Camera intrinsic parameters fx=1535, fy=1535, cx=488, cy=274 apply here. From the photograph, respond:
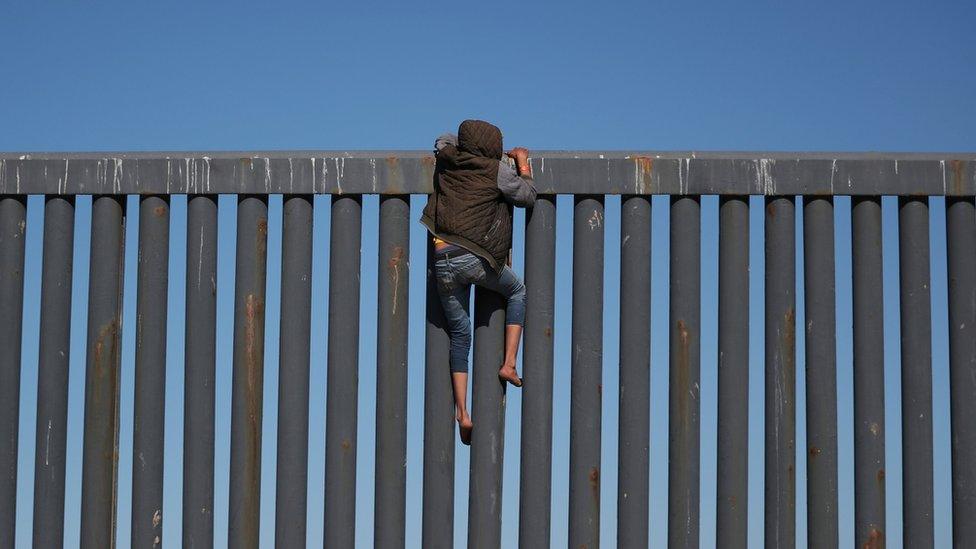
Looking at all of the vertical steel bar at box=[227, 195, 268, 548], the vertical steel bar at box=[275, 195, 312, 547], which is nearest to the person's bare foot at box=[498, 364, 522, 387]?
the vertical steel bar at box=[275, 195, 312, 547]

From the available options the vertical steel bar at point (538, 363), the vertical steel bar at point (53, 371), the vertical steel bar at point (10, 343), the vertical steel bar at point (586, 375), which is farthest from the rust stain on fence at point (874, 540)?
the vertical steel bar at point (10, 343)

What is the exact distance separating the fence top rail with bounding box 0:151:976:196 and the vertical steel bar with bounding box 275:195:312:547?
285 mm

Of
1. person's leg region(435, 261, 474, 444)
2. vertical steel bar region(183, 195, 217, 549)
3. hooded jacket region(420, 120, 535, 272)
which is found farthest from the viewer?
vertical steel bar region(183, 195, 217, 549)

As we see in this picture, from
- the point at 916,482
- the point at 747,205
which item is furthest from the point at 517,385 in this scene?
the point at 916,482

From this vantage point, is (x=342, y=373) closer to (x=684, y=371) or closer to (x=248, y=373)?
(x=248, y=373)

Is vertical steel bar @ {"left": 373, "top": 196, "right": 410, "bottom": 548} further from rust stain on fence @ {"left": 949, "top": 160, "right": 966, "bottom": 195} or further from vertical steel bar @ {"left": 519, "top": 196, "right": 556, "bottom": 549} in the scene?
rust stain on fence @ {"left": 949, "top": 160, "right": 966, "bottom": 195}

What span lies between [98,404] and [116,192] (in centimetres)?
151

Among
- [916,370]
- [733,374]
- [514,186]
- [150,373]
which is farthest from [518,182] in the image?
[916,370]

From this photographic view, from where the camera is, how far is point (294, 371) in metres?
10.7

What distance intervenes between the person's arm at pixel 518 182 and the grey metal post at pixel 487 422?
712 millimetres

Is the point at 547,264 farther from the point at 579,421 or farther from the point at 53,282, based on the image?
the point at 53,282

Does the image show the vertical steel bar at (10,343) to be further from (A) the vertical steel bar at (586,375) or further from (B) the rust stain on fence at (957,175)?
(B) the rust stain on fence at (957,175)

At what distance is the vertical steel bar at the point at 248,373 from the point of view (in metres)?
10.7

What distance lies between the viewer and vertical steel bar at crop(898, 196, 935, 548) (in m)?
10.8
